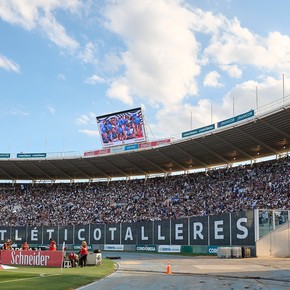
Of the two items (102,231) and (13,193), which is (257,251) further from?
(13,193)

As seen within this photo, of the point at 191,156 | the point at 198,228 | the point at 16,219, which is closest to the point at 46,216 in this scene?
the point at 16,219

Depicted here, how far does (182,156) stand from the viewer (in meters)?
57.8

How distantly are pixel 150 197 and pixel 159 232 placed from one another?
12685 millimetres

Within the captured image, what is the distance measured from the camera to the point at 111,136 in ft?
200

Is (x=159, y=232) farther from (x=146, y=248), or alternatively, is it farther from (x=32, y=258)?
(x=32, y=258)

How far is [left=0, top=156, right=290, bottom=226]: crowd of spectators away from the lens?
5003 centimetres

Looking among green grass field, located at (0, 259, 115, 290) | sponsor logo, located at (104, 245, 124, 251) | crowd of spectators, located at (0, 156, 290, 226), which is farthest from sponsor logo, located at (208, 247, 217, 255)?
green grass field, located at (0, 259, 115, 290)

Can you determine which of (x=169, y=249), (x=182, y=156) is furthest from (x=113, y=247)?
(x=182, y=156)

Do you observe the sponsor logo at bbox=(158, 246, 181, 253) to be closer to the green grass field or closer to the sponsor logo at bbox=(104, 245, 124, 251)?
the sponsor logo at bbox=(104, 245, 124, 251)

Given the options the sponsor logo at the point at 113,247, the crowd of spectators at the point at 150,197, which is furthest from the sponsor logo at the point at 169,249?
→ the crowd of spectators at the point at 150,197

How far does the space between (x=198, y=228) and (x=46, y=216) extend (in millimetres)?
28820

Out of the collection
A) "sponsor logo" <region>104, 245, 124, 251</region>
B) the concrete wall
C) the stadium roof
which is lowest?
"sponsor logo" <region>104, 245, 124, 251</region>

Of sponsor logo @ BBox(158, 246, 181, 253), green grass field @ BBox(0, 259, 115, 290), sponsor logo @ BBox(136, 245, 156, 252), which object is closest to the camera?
green grass field @ BBox(0, 259, 115, 290)

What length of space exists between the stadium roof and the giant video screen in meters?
1.82
